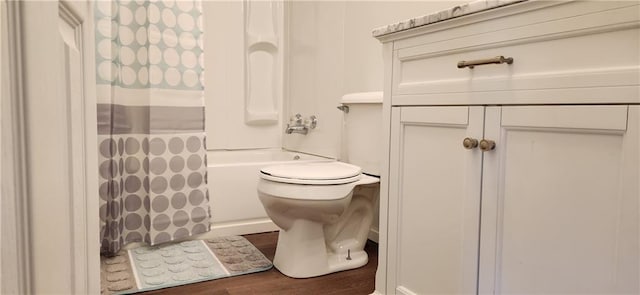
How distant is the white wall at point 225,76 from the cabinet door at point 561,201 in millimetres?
1986

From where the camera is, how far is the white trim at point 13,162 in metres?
0.39

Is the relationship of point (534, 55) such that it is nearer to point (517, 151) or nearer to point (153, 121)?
point (517, 151)

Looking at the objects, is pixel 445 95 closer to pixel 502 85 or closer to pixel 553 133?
pixel 502 85

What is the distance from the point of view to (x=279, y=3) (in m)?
2.84

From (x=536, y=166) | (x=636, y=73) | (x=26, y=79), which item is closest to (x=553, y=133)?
(x=536, y=166)

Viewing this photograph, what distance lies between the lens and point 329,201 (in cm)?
162

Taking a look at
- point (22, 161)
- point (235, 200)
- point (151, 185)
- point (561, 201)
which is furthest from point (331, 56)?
point (22, 161)

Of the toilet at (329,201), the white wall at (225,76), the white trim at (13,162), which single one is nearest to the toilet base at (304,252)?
the toilet at (329,201)

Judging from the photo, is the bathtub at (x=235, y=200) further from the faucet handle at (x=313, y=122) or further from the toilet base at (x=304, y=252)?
the toilet base at (x=304, y=252)

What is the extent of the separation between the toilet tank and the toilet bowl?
0.09 m

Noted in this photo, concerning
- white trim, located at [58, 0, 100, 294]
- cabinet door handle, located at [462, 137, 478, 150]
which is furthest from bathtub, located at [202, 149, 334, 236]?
white trim, located at [58, 0, 100, 294]

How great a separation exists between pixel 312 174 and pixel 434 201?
23.4 inches

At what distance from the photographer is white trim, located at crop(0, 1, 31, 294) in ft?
1.28

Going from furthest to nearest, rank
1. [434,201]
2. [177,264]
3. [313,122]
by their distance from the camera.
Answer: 1. [313,122]
2. [177,264]
3. [434,201]
